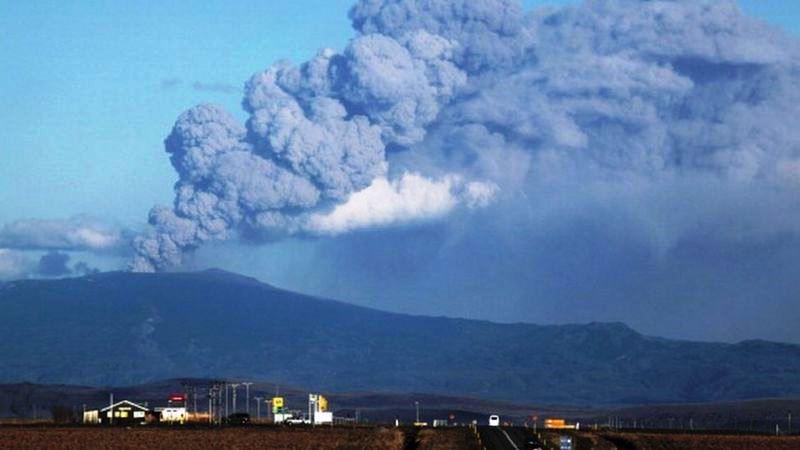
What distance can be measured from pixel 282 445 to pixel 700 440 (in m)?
35.5

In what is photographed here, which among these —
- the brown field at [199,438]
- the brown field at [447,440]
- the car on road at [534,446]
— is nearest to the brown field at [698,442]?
the car on road at [534,446]

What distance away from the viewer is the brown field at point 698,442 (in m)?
129

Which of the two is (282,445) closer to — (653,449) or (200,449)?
(200,449)

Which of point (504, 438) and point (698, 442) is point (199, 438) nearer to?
point (504, 438)

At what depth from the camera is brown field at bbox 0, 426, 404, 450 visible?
4926 inches

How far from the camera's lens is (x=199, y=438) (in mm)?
136250

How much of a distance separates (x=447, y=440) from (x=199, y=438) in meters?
20.1

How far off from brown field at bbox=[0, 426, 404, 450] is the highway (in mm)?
6942

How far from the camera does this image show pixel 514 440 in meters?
135

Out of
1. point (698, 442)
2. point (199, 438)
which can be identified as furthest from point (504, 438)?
point (199, 438)

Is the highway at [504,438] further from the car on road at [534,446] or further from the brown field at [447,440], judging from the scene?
the brown field at [447,440]

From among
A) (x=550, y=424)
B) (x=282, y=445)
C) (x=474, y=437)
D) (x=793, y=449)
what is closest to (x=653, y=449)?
(x=793, y=449)

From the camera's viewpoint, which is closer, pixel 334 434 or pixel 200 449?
pixel 200 449

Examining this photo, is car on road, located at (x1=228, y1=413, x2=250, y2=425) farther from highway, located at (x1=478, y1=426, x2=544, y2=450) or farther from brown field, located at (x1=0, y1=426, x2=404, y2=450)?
highway, located at (x1=478, y1=426, x2=544, y2=450)
